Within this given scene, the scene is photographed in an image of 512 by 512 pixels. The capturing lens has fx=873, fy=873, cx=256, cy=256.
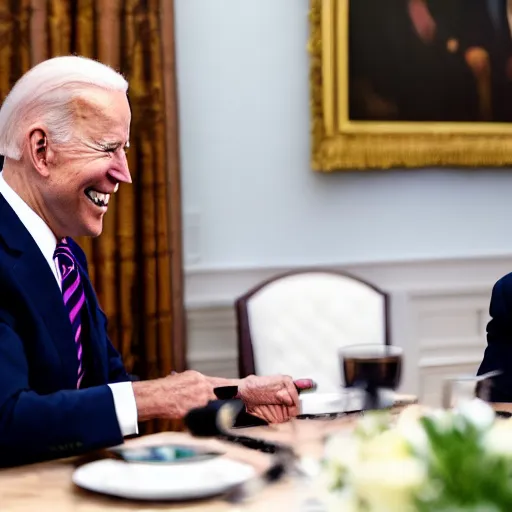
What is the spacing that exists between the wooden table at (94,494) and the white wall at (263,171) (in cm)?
214

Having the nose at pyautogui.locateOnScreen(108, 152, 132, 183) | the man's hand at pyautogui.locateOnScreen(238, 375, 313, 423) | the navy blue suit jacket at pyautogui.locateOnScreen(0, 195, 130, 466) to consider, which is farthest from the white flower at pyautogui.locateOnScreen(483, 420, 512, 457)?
the nose at pyautogui.locateOnScreen(108, 152, 132, 183)

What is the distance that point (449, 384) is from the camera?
1.20 meters

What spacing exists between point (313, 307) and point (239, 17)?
1.31 meters

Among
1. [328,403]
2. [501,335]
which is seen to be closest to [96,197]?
[328,403]

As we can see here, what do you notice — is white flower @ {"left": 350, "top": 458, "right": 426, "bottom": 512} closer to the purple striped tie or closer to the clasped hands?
the clasped hands

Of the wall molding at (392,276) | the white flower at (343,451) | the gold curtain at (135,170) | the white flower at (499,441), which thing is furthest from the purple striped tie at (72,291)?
the wall molding at (392,276)

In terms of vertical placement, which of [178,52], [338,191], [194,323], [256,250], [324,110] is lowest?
[194,323]

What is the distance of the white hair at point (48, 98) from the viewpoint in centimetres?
194

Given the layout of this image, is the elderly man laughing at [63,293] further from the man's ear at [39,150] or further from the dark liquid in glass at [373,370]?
the dark liquid in glass at [373,370]

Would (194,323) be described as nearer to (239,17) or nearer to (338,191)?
(338,191)

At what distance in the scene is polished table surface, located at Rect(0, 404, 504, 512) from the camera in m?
1.24

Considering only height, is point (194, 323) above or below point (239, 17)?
below

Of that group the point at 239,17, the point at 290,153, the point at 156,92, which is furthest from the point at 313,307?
the point at 239,17

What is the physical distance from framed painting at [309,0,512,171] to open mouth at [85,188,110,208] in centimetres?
182
